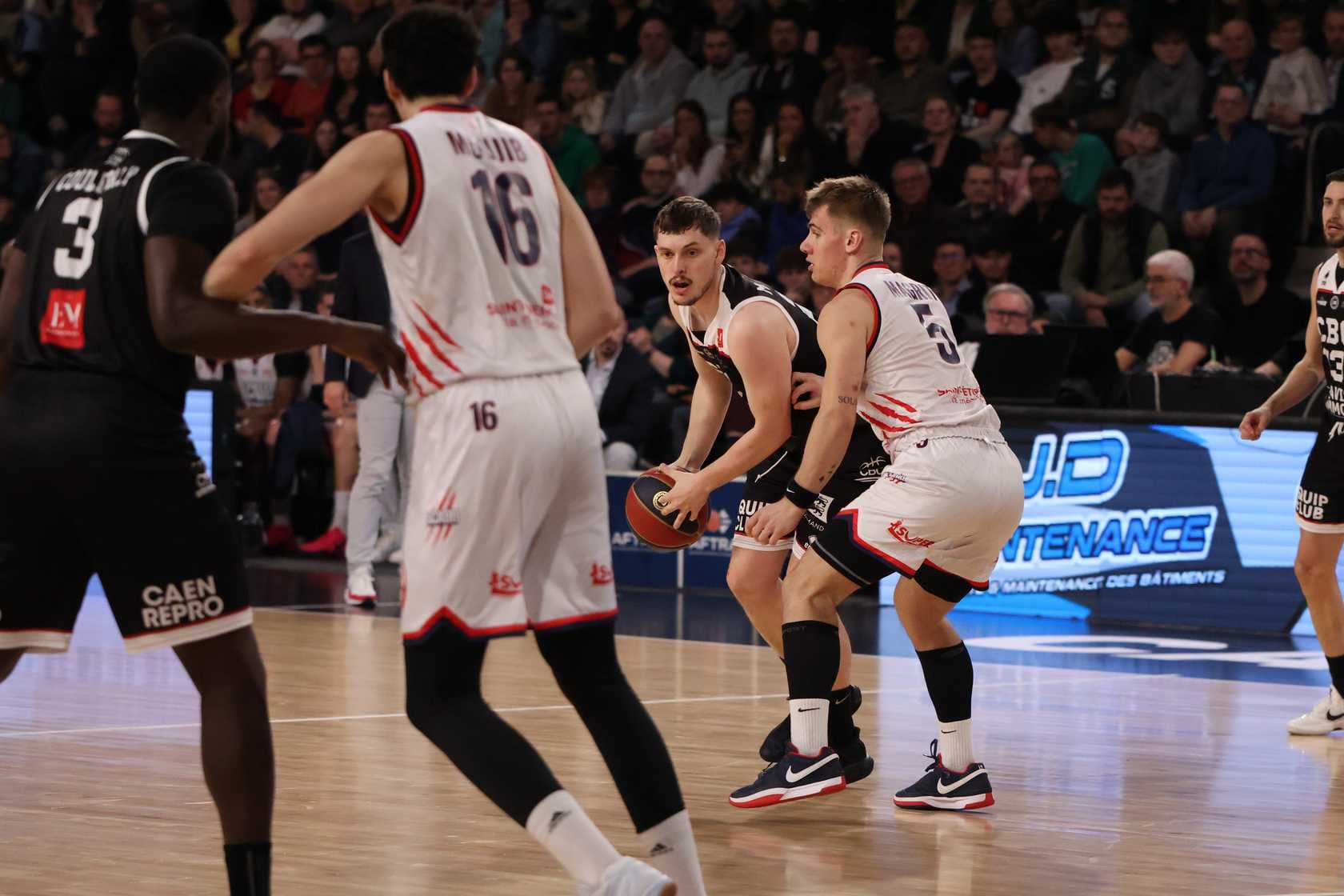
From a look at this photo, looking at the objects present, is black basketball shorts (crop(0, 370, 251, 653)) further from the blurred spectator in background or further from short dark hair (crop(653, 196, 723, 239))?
the blurred spectator in background

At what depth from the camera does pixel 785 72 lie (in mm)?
15906

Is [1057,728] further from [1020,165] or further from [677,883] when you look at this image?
[1020,165]

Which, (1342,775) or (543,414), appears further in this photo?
(1342,775)

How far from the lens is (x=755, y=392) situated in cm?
601

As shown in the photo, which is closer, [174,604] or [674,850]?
[174,604]

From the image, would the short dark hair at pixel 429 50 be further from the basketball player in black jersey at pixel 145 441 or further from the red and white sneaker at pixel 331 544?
the red and white sneaker at pixel 331 544

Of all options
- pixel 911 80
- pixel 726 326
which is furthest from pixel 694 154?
pixel 726 326

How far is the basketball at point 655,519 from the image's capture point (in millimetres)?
6059

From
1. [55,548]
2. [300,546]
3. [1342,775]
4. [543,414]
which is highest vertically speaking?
[543,414]

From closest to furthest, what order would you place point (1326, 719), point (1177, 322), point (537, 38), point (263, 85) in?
point (1326, 719) → point (1177, 322) → point (537, 38) → point (263, 85)

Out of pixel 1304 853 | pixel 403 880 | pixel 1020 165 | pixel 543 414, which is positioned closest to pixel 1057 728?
pixel 1304 853

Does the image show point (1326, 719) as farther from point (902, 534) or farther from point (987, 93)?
point (987, 93)

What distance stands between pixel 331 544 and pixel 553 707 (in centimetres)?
676

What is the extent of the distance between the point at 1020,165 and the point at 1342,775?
8211mm
